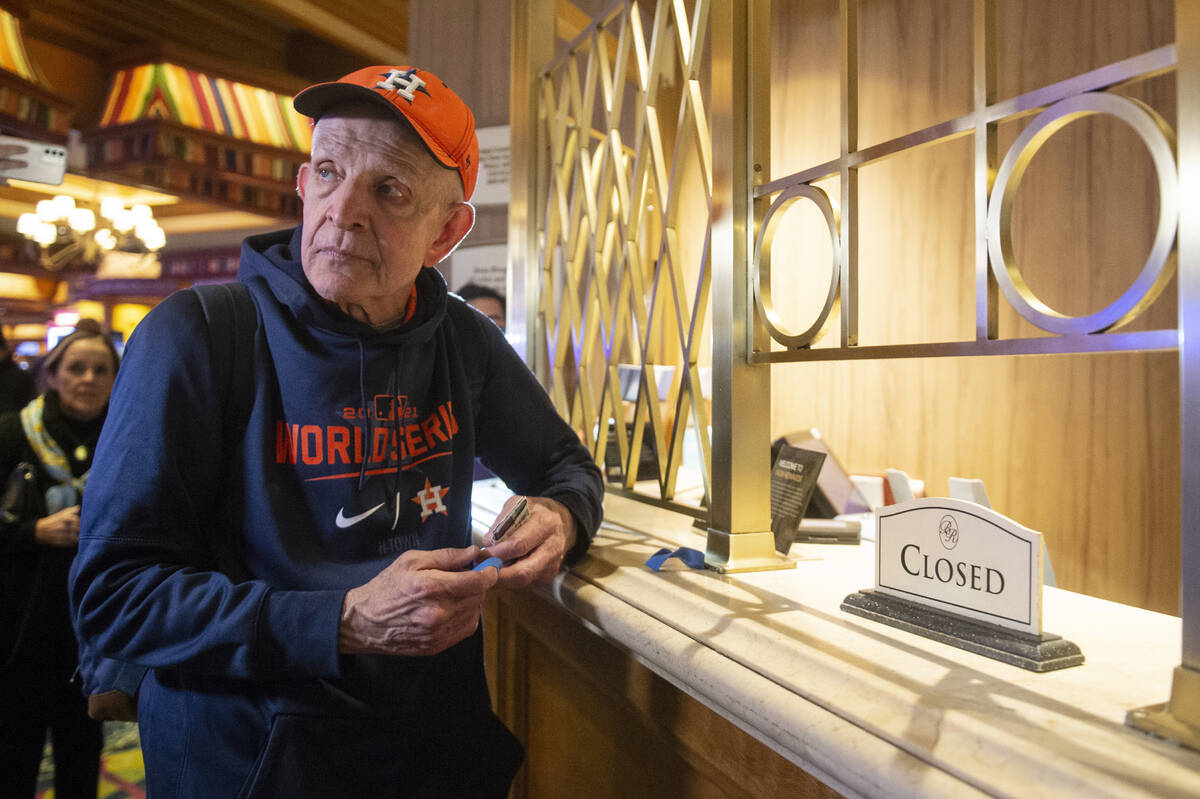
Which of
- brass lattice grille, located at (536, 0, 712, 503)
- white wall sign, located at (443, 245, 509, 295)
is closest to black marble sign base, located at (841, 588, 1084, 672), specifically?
brass lattice grille, located at (536, 0, 712, 503)

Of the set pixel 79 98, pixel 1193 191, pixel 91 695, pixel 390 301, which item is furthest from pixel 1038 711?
pixel 79 98

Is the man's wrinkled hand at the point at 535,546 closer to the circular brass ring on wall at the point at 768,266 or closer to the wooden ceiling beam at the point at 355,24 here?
the circular brass ring on wall at the point at 768,266

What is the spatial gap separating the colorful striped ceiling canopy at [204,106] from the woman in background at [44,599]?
2865 mm

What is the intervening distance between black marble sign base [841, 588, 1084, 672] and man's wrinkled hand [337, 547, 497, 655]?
1.52ft

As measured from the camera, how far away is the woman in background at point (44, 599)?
2.10m

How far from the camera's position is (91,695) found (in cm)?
104

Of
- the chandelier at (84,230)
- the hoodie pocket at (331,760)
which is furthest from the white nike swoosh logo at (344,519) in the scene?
the chandelier at (84,230)

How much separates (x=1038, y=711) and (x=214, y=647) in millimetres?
817

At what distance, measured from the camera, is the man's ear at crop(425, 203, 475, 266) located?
1152mm

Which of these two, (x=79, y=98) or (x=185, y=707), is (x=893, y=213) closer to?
(x=185, y=707)

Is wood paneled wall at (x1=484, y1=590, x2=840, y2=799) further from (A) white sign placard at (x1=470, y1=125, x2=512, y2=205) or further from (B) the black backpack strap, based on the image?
(A) white sign placard at (x1=470, y1=125, x2=512, y2=205)

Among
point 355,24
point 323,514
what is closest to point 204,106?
point 355,24

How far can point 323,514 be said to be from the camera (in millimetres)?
994

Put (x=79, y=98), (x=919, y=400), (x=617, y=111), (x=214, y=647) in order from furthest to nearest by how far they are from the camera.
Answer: (x=79, y=98)
(x=919, y=400)
(x=617, y=111)
(x=214, y=647)
